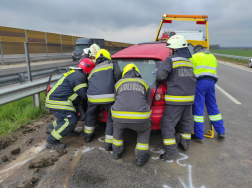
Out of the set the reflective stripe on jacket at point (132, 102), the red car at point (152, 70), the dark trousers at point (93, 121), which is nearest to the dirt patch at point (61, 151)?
the dark trousers at point (93, 121)

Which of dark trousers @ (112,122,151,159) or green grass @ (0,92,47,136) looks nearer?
dark trousers @ (112,122,151,159)

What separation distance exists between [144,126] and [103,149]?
0.95 m

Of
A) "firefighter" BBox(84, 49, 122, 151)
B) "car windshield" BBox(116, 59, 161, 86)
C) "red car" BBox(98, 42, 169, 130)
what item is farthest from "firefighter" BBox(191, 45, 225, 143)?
"firefighter" BBox(84, 49, 122, 151)

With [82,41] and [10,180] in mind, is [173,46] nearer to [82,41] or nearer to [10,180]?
[10,180]

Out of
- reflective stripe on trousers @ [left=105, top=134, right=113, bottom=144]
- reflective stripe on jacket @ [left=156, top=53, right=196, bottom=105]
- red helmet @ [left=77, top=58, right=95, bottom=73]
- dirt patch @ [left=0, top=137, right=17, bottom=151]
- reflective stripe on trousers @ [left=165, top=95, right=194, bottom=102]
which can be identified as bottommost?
dirt patch @ [left=0, top=137, right=17, bottom=151]

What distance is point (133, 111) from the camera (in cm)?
266

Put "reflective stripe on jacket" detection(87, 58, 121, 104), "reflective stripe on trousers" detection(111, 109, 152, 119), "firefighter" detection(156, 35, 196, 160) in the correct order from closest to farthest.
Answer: "reflective stripe on trousers" detection(111, 109, 152, 119) < "firefighter" detection(156, 35, 196, 160) < "reflective stripe on jacket" detection(87, 58, 121, 104)

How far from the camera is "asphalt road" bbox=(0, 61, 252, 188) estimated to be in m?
2.41

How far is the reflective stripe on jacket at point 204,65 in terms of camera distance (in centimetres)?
347

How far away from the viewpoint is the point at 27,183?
7.60 ft

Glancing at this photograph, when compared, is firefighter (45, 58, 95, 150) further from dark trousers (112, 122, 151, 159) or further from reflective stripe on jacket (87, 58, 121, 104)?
dark trousers (112, 122, 151, 159)

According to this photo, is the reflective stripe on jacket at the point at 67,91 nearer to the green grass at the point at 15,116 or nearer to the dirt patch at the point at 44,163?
the dirt patch at the point at 44,163

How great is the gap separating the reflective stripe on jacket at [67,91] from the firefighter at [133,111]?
32.9 inches

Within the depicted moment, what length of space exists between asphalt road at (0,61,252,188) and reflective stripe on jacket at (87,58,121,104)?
34.3 inches
